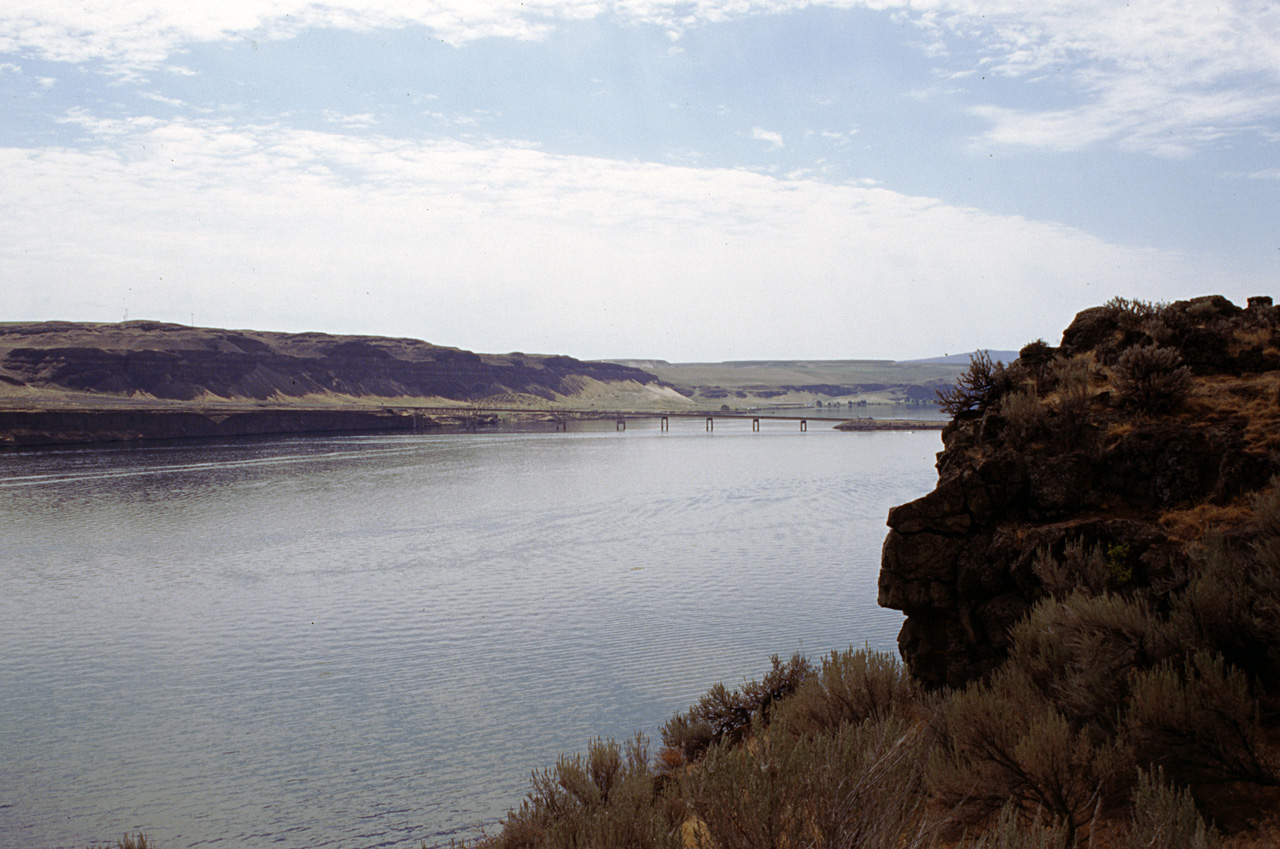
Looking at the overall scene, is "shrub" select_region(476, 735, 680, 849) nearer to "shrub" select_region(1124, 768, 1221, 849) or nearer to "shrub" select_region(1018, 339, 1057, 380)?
"shrub" select_region(1124, 768, 1221, 849)

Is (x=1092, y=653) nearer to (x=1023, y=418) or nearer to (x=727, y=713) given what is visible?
(x=1023, y=418)

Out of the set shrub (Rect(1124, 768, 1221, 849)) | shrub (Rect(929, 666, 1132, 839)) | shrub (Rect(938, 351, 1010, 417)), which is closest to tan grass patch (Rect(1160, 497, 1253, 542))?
shrub (Rect(929, 666, 1132, 839))

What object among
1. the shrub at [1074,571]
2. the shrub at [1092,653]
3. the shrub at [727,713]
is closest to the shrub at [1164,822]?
the shrub at [1092,653]

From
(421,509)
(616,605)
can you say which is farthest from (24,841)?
(421,509)

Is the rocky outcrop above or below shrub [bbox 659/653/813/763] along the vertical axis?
above

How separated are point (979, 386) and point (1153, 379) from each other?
205cm

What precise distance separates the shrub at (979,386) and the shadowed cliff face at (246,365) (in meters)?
126

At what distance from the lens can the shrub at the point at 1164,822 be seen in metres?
4.25

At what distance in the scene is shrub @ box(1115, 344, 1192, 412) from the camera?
8.88 meters

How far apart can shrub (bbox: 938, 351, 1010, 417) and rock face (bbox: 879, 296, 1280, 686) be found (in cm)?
25

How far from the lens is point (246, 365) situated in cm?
13888

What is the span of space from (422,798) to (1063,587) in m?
7.73

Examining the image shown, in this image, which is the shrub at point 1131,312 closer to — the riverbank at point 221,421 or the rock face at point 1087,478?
the rock face at point 1087,478

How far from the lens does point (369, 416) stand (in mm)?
117750
